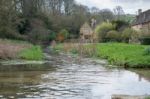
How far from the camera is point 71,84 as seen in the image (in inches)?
884

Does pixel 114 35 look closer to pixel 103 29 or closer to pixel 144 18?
pixel 103 29

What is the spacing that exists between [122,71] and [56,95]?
11996mm

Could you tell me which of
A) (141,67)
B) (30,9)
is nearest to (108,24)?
(30,9)

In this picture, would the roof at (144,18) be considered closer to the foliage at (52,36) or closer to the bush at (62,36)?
the bush at (62,36)

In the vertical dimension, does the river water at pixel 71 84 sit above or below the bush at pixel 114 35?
below

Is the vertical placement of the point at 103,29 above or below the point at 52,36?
above

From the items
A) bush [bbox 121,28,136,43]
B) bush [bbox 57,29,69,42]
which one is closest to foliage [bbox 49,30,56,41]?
bush [bbox 57,29,69,42]

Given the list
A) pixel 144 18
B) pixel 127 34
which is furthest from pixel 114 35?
pixel 144 18

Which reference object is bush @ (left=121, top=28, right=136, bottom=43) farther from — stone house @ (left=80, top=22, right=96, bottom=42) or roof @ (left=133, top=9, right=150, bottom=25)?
stone house @ (left=80, top=22, right=96, bottom=42)

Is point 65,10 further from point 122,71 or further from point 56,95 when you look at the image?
point 56,95

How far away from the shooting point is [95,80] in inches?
959

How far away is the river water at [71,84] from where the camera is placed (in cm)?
1877

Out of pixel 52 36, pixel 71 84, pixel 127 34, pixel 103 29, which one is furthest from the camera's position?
pixel 52 36

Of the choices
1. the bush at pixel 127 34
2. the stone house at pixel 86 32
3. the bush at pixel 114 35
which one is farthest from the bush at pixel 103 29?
the stone house at pixel 86 32
